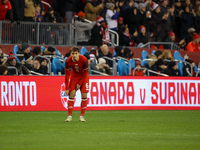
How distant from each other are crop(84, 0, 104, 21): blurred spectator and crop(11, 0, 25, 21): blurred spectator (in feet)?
11.7

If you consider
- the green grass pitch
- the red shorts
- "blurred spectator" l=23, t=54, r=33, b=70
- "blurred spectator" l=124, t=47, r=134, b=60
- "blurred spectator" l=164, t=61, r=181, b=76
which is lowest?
the green grass pitch

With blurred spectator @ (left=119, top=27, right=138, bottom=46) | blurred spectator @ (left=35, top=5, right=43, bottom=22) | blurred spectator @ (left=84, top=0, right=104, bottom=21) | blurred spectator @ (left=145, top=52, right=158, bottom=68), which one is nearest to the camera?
blurred spectator @ (left=145, top=52, right=158, bottom=68)

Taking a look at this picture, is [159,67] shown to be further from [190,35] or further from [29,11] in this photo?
[29,11]

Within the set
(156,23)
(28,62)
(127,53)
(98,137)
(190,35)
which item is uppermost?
(156,23)

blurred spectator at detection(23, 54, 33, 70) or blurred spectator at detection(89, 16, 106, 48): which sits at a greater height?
blurred spectator at detection(89, 16, 106, 48)

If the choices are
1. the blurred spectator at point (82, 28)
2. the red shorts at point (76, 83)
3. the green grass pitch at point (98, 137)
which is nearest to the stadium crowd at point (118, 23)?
the blurred spectator at point (82, 28)

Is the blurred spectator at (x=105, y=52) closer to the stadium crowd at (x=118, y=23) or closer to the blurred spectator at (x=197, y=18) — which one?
the stadium crowd at (x=118, y=23)

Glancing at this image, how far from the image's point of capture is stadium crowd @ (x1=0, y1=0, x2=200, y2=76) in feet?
59.6

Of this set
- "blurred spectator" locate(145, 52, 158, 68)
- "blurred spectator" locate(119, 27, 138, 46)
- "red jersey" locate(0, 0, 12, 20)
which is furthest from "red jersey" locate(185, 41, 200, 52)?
"red jersey" locate(0, 0, 12, 20)

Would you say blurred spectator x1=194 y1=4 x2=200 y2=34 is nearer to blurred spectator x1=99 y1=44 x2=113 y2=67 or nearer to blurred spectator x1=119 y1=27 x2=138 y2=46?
blurred spectator x1=119 y1=27 x2=138 y2=46

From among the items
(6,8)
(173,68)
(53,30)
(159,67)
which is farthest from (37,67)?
(173,68)

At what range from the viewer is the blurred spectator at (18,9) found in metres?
19.0

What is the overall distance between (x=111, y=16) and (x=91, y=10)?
1494mm

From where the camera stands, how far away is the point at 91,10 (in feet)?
69.4
